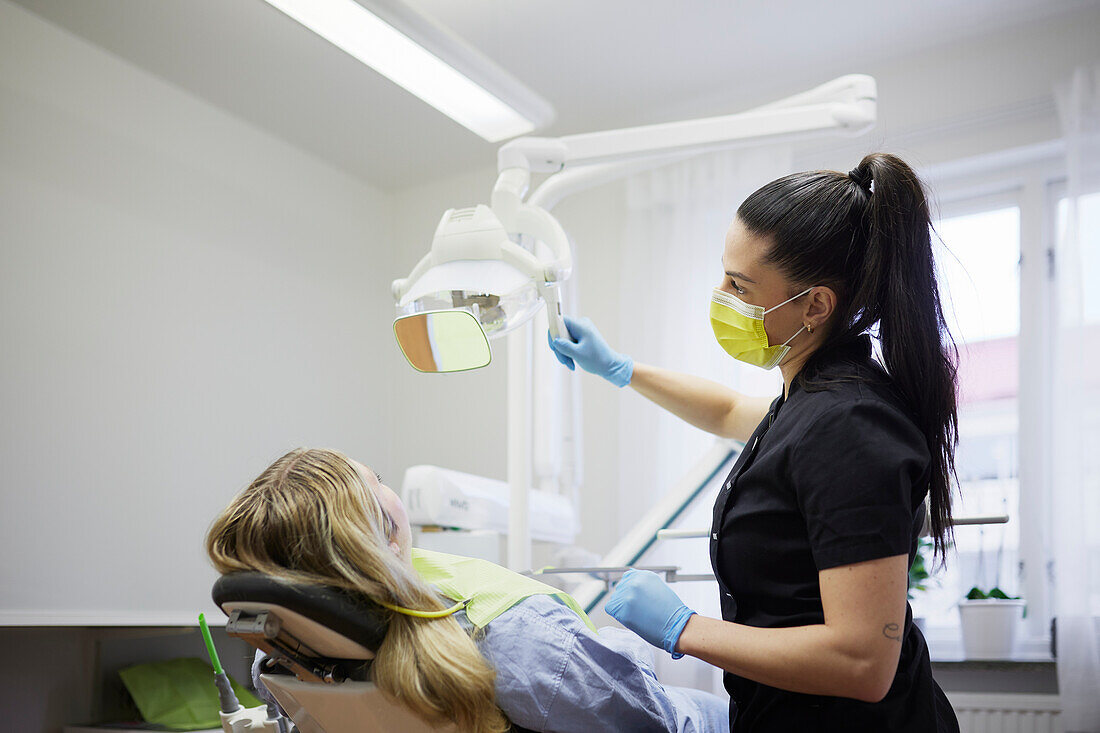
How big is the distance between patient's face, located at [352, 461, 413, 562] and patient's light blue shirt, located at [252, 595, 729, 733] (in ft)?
0.43

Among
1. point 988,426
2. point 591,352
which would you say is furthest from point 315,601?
point 988,426

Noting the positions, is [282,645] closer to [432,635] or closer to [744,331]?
[432,635]

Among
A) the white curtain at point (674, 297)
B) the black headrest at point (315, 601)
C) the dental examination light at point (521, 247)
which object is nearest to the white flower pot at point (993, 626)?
the white curtain at point (674, 297)

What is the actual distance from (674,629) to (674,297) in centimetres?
229

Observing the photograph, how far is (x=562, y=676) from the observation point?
41.1 inches

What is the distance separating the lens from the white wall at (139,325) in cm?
268

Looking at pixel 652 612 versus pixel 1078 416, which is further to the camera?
pixel 1078 416

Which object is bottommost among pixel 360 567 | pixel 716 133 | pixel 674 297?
pixel 360 567

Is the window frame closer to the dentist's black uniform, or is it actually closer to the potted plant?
the potted plant

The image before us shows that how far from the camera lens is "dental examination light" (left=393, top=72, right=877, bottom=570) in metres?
1.52

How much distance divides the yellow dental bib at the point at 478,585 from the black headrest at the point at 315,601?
128 millimetres

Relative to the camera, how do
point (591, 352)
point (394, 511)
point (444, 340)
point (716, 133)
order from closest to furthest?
→ point (394, 511) < point (444, 340) < point (591, 352) < point (716, 133)

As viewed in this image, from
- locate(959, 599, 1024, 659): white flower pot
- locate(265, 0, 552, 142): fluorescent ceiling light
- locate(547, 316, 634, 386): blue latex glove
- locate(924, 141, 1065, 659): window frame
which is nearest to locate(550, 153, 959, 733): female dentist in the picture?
locate(547, 316, 634, 386): blue latex glove

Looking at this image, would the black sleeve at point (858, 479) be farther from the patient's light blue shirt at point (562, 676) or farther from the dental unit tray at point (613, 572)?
the dental unit tray at point (613, 572)
